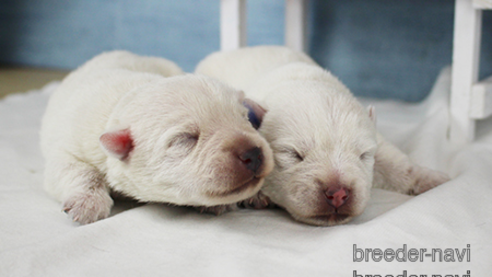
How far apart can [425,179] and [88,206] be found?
1656mm

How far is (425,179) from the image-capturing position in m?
2.43

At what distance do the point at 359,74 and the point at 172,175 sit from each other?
12.0 feet

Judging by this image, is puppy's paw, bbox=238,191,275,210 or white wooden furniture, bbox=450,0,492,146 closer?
puppy's paw, bbox=238,191,275,210

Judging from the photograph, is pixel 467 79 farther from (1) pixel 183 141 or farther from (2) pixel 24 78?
(2) pixel 24 78

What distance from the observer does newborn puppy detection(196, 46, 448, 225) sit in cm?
193

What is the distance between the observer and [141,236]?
75.4 inches

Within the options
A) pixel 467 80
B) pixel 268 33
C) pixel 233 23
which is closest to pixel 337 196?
pixel 467 80

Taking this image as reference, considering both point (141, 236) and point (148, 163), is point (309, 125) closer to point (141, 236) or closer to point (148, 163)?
point (148, 163)

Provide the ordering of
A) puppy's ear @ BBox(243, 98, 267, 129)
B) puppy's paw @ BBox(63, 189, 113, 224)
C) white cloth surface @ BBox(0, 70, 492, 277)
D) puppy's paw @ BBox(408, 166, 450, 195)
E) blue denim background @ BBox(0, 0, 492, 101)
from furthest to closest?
blue denim background @ BBox(0, 0, 492, 101)
puppy's paw @ BBox(408, 166, 450, 195)
puppy's ear @ BBox(243, 98, 267, 129)
puppy's paw @ BBox(63, 189, 113, 224)
white cloth surface @ BBox(0, 70, 492, 277)

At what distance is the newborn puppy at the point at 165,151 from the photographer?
1.84 m

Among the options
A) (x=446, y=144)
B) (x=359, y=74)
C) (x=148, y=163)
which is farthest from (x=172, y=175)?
(x=359, y=74)

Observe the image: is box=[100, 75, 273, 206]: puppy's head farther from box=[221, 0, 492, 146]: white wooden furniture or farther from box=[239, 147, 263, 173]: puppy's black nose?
box=[221, 0, 492, 146]: white wooden furniture

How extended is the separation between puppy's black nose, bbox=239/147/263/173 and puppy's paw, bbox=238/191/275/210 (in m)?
0.40

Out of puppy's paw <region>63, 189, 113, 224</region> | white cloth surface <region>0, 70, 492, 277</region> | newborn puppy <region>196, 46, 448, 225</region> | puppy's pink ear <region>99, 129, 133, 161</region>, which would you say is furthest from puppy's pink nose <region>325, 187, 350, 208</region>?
puppy's paw <region>63, 189, 113, 224</region>
